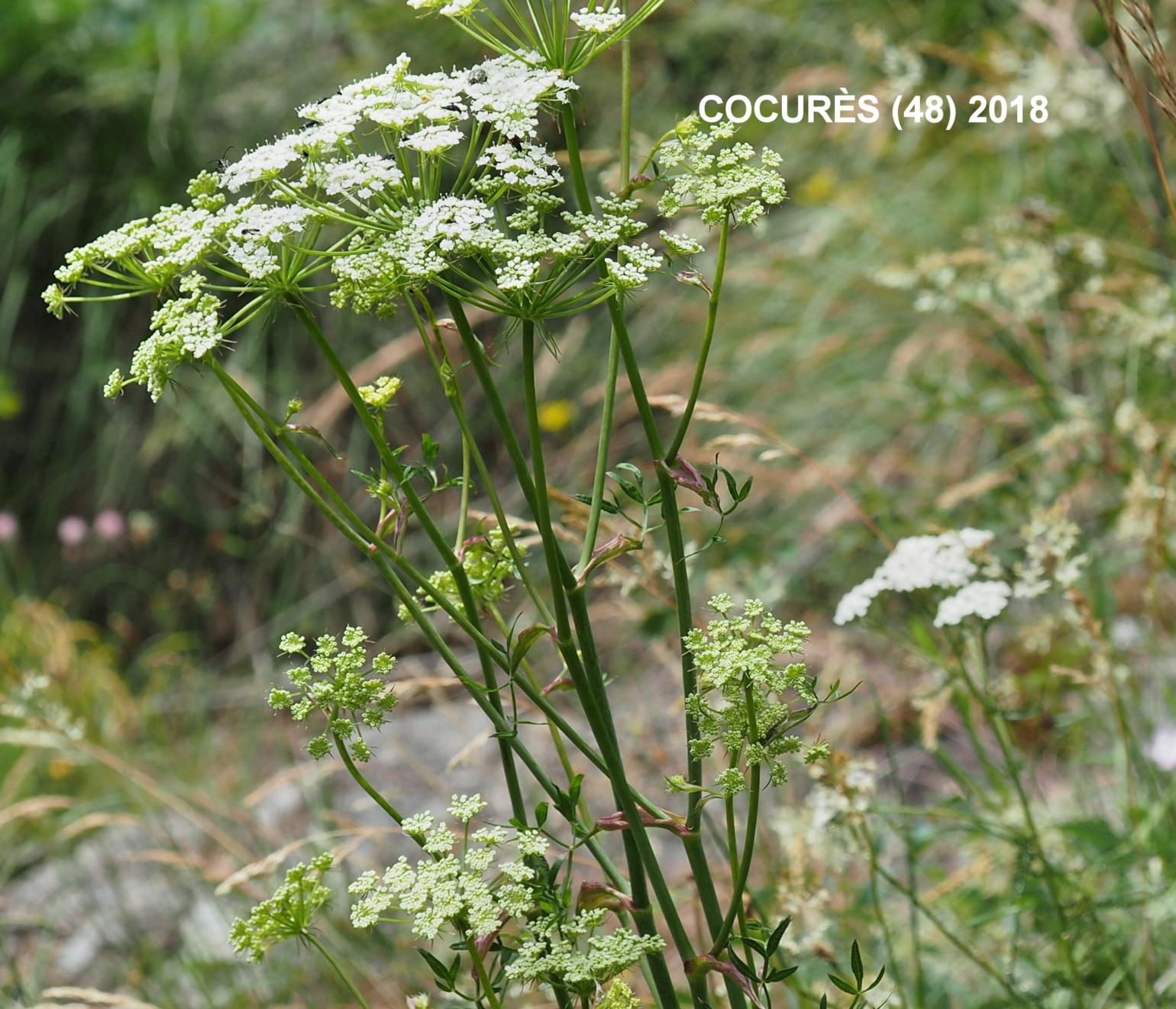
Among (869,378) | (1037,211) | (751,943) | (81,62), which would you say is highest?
(81,62)

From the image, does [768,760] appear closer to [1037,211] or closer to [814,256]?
[1037,211]

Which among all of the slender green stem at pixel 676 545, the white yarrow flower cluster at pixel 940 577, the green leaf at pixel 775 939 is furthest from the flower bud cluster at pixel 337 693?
the white yarrow flower cluster at pixel 940 577

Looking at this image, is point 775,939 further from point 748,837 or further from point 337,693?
point 337,693

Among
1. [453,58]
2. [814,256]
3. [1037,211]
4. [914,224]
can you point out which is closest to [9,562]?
[453,58]

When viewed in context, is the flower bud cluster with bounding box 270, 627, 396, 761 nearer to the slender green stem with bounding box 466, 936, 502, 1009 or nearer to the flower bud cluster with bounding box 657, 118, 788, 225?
the slender green stem with bounding box 466, 936, 502, 1009

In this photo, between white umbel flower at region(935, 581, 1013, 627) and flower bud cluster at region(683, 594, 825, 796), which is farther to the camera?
white umbel flower at region(935, 581, 1013, 627)

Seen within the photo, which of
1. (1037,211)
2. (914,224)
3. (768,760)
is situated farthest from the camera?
(914,224)

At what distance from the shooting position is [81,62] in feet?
14.5

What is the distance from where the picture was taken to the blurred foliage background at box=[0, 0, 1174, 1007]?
2.63 meters

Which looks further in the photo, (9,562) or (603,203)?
(9,562)

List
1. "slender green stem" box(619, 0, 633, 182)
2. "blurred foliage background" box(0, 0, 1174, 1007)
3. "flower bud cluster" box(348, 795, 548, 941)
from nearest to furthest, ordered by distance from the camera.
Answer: "flower bud cluster" box(348, 795, 548, 941), "slender green stem" box(619, 0, 633, 182), "blurred foliage background" box(0, 0, 1174, 1007)

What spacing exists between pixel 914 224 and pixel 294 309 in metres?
3.23

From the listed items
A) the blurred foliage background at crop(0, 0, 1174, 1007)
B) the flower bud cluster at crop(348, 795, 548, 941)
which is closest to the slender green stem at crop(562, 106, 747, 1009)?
the flower bud cluster at crop(348, 795, 548, 941)

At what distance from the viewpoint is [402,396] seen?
409 cm
